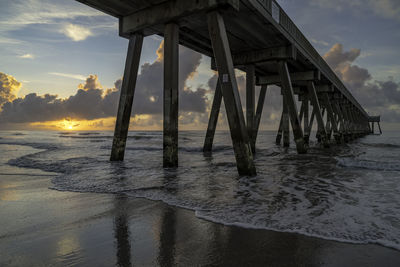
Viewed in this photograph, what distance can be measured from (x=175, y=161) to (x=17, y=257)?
19.1 feet

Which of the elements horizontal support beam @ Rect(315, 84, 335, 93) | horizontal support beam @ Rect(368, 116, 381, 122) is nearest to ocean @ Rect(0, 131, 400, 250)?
horizontal support beam @ Rect(315, 84, 335, 93)

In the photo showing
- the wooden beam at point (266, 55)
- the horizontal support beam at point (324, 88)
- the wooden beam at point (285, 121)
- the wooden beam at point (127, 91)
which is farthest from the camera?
the horizontal support beam at point (324, 88)

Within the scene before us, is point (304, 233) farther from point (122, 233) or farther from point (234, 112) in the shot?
point (234, 112)

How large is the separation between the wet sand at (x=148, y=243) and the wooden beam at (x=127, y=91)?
5456 millimetres

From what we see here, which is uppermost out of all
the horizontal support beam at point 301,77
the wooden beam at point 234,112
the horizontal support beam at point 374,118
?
the horizontal support beam at point 301,77

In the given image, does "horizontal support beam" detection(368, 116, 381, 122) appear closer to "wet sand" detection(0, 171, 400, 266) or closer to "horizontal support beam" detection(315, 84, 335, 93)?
"horizontal support beam" detection(315, 84, 335, 93)

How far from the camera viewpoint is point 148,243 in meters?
2.37

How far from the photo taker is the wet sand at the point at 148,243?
2053mm

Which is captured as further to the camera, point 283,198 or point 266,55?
point 266,55

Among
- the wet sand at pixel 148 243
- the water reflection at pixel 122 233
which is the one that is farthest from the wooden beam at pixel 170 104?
the wet sand at pixel 148 243

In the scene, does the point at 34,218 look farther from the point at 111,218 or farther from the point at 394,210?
the point at 394,210

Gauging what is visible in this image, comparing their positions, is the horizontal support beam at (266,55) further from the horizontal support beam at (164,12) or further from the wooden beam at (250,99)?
the horizontal support beam at (164,12)

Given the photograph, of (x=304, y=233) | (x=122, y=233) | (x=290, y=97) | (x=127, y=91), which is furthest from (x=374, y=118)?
(x=122, y=233)

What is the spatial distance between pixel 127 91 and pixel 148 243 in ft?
23.7
